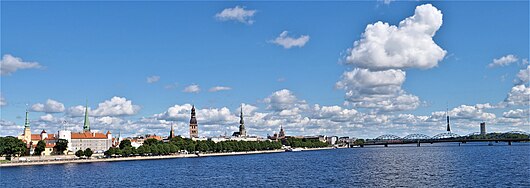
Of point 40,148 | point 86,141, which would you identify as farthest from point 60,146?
point 86,141

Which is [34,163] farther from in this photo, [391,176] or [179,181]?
[391,176]

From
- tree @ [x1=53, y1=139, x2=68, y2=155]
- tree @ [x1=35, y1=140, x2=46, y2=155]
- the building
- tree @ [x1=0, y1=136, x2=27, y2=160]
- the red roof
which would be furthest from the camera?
the red roof

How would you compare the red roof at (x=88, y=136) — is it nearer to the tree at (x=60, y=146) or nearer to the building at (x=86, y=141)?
the building at (x=86, y=141)

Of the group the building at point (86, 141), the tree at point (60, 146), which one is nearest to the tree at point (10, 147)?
the tree at point (60, 146)

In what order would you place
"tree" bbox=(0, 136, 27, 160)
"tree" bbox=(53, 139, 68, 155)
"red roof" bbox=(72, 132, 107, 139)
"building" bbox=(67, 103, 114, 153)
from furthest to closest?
"red roof" bbox=(72, 132, 107, 139) < "building" bbox=(67, 103, 114, 153) < "tree" bbox=(53, 139, 68, 155) < "tree" bbox=(0, 136, 27, 160)

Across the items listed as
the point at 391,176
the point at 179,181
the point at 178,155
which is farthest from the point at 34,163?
the point at 391,176

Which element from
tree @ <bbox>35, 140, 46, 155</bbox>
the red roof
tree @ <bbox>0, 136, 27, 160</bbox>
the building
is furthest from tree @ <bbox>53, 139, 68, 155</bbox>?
the red roof

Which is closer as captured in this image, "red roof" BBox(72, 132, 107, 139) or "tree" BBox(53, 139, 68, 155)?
"tree" BBox(53, 139, 68, 155)

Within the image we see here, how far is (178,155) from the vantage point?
184 m

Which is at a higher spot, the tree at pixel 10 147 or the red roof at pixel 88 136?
the red roof at pixel 88 136

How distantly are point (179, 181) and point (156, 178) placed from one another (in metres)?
7.16

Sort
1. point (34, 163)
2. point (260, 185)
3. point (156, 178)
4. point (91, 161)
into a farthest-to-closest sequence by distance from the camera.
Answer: point (91, 161) < point (34, 163) < point (156, 178) < point (260, 185)

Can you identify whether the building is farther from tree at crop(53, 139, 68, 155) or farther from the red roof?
tree at crop(53, 139, 68, 155)

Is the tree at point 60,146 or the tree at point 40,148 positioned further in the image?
the tree at point 60,146
